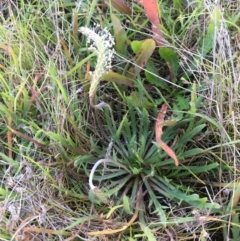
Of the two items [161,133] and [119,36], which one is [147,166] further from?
[119,36]

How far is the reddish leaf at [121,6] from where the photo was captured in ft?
3.81

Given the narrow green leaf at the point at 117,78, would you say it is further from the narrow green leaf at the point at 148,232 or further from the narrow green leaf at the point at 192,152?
the narrow green leaf at the point at 148,232

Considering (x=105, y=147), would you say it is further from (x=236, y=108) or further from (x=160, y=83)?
(x=236, y=108)

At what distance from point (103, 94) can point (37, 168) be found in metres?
0.24

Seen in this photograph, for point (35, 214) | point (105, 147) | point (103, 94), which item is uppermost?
point (103, 94)

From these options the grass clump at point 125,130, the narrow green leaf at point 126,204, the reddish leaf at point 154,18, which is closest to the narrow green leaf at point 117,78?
the grass clump at point 125,130

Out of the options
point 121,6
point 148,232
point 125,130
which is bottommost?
point 148,232

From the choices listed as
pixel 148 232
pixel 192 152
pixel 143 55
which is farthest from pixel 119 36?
pixel 148 232

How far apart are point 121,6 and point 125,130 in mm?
324

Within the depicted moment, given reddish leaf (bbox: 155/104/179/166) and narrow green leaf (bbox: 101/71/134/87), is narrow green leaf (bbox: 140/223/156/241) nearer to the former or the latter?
reddish leaf (bbox: 155/104/179/166)

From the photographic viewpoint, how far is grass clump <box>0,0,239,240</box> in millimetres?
1004

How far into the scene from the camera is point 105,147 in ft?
3.59

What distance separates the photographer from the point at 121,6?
3.82 ft

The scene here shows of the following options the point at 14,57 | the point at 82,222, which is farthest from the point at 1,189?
the point at 14,57
